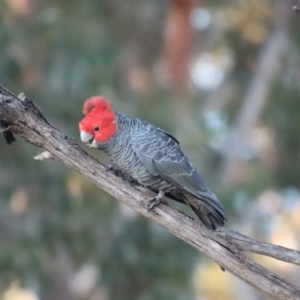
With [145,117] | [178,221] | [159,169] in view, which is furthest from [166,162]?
[145,117]

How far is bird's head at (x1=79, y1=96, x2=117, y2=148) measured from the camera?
283 cm

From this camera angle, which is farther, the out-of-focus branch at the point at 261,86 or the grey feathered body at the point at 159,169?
the out-of-focus branch at the point at 261,86

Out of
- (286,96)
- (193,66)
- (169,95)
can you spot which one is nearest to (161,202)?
(169,95)

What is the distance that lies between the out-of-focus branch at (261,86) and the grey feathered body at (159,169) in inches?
206

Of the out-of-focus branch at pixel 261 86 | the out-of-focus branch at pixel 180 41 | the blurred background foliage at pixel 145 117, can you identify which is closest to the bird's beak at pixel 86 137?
the blurred background foliage at pixel 145 117

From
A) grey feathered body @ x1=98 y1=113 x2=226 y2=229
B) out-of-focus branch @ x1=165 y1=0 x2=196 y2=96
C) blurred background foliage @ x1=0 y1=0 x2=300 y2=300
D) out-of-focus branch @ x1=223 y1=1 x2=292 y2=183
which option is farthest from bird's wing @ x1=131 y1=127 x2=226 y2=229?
out-of-focus branch @ x1=223 y1=1 x2=292 y2=183

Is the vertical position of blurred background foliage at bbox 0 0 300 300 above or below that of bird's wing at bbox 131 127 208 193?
above

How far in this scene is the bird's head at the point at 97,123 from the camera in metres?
2.83

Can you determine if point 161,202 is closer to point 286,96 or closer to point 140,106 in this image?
point 140,106

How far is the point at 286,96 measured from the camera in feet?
28.5

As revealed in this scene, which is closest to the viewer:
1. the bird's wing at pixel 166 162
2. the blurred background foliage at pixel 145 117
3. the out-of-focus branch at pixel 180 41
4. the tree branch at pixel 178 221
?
the tree branch at pixel 178 221

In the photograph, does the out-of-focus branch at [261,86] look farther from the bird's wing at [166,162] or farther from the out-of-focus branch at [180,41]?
the bird's wing at [166,162]

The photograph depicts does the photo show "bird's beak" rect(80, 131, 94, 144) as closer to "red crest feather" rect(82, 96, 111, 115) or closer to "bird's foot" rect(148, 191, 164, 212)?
"red crest feather" rect(82, 96, 111, 115)

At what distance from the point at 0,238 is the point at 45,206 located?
1.85 ft
